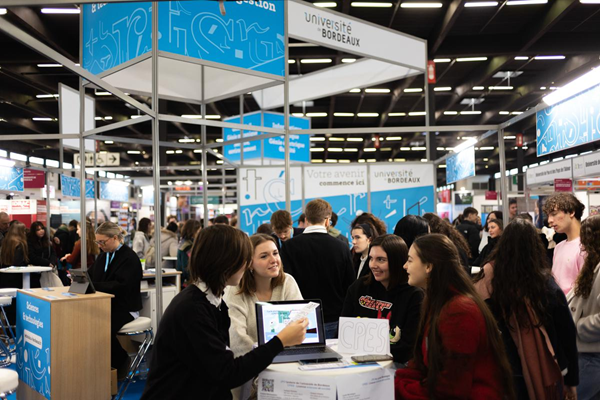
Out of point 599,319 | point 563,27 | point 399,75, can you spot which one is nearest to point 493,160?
point 563,27

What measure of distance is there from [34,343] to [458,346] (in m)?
3.19

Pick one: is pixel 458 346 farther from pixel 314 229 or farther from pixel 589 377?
pixel 314 229

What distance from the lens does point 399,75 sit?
660 centimetres

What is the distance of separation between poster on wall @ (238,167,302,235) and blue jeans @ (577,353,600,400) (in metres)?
4.78

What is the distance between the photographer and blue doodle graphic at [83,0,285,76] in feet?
13.0

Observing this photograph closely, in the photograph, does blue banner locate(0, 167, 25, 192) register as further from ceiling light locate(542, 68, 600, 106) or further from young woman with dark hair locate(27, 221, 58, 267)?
ceiling light locate(542, 68, 600, 106)

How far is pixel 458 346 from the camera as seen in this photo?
5.86 ft

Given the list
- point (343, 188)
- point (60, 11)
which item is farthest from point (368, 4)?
point (60, 11)

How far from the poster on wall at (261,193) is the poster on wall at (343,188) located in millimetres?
224

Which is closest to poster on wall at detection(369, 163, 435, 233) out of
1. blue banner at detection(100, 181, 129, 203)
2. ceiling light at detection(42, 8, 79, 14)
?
ceiling light at detection(42, 8, 79, 14)

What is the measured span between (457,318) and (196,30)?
3247 millimetres

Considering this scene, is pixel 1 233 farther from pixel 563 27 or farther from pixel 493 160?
pixel 493 160

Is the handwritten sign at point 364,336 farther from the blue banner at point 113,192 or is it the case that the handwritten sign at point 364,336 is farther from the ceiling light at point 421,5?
the blue banner at point 113,192

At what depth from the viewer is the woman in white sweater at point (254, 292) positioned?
99.5 inches
